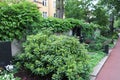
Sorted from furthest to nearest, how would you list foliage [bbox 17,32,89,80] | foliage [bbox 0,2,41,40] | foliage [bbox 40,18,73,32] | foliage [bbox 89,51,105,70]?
foliage [bbox 40,18,73,32] → foliage [bbox 89,51,105,70] → foliage [bbox 0,2,41,40] → foliage [bbox 17,32,89,80]

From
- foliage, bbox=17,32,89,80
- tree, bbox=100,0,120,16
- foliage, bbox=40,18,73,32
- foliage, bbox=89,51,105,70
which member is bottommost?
foliage, bbox=89,51,105,70

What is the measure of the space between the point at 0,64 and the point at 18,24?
157 cm

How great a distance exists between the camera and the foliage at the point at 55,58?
5565mm

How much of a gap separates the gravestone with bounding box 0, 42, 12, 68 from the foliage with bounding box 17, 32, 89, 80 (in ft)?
1.48

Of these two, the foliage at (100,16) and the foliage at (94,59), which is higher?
the foliage at (100,16)

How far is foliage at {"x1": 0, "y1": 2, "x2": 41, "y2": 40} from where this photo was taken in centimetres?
648

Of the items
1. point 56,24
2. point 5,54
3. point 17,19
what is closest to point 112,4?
point 56,24

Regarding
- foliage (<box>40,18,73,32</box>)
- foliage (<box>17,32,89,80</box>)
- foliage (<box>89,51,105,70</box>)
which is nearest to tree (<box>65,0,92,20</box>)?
foliage (<box>40,18,73,32</box>)

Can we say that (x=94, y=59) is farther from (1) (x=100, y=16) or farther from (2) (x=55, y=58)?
(1) (x=100, y=16)

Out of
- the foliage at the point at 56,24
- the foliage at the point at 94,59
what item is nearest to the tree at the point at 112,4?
the foliage at the point at 56,24

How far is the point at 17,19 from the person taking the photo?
22.2 feet

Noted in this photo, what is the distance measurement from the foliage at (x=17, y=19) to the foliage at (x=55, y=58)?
2.40 feet

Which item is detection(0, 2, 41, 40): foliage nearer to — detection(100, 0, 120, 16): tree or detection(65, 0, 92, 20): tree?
detection(65, 0, 92, 20): tree

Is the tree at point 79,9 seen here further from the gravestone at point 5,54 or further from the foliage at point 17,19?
the gravestone at point 5,54
